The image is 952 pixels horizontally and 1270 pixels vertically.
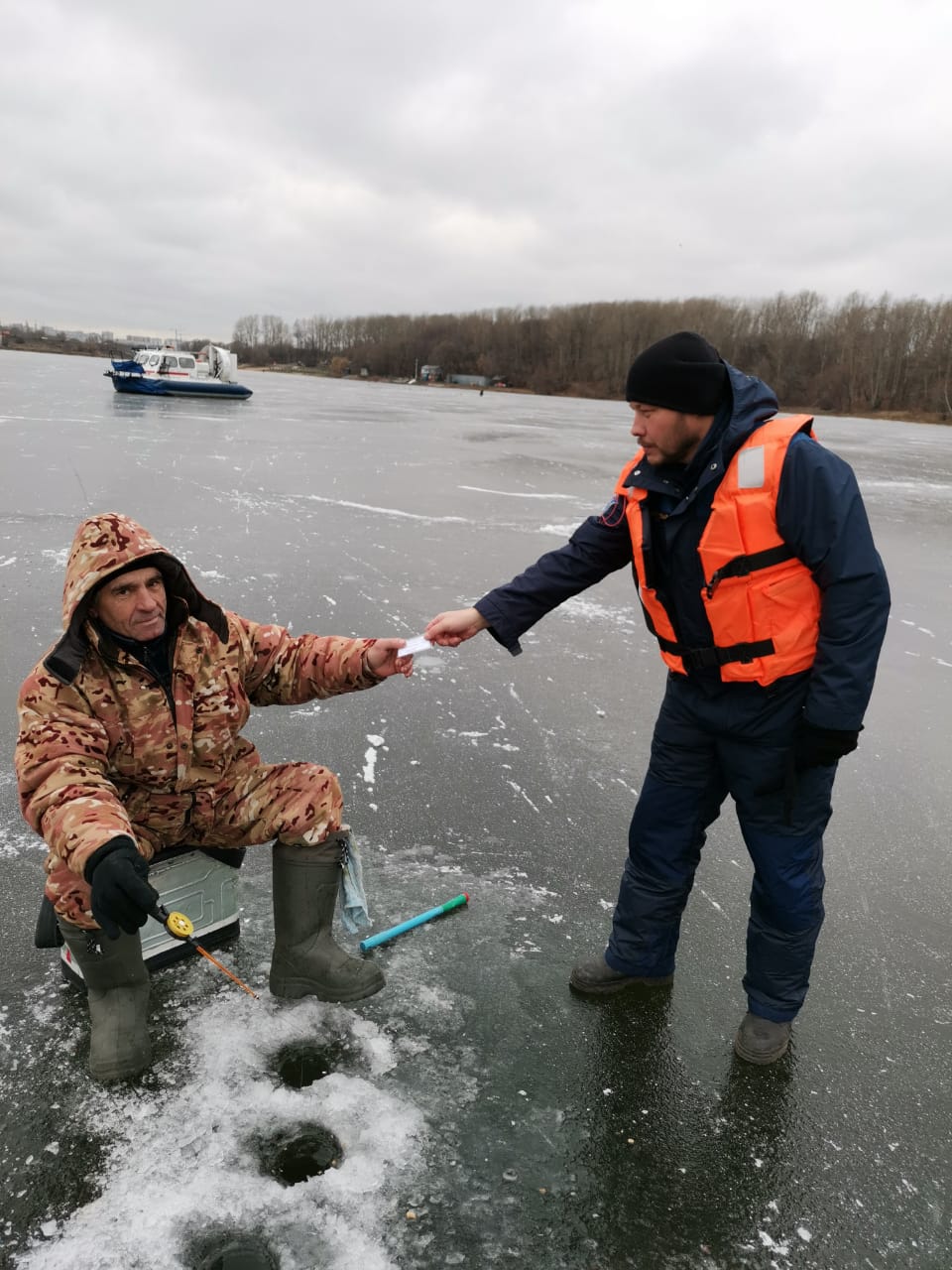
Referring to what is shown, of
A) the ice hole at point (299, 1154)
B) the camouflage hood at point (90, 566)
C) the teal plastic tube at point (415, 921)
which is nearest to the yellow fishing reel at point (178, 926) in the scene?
the ice hole at point (299, 1154)

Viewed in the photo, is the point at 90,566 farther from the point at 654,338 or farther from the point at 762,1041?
the point at 654,338

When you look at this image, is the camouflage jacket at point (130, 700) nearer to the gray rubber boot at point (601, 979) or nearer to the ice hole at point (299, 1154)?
the ice hole at point (299, 1154)

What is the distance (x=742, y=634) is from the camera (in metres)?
2.10

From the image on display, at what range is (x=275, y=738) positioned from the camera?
13.5ft

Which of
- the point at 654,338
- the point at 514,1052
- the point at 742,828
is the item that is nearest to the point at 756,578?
the point at 742,828

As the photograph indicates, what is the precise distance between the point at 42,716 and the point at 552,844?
6.70 feet

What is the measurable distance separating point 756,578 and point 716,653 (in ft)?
0.76

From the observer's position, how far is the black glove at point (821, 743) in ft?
6.60

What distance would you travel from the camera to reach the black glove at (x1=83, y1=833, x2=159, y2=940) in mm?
1817

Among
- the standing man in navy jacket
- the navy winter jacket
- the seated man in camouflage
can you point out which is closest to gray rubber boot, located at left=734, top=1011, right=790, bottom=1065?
the standing man in navy jacket

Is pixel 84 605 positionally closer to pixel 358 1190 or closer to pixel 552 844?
pixel 358 1190

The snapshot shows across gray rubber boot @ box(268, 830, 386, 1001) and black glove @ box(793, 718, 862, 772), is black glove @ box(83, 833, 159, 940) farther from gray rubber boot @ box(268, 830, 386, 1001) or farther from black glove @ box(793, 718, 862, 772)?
black glove @ box(793, 718, 862, 772)

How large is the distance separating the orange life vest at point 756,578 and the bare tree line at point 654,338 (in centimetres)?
7837

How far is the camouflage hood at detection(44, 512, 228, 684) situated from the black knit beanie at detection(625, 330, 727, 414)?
4.41 ft
